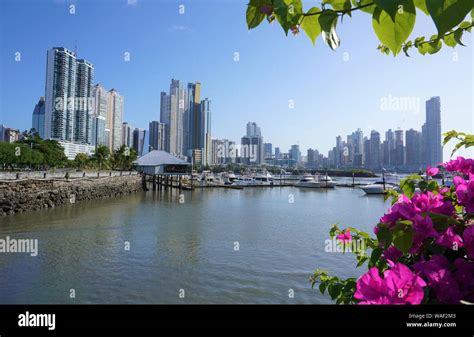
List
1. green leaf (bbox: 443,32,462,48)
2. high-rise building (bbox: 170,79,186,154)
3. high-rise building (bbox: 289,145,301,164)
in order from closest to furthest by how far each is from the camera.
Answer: green leaf (bbox: 443,32,462,48), high-rise building (bbox: 170,79,186,154), high-rise building (bbox: 289,145,301,164)

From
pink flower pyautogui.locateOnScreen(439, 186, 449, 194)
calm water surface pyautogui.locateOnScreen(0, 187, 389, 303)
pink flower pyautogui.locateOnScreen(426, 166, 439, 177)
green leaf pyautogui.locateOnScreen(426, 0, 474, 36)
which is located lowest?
calm water surface pyautogui.locateOnScreen(0, 187, 389, 303)

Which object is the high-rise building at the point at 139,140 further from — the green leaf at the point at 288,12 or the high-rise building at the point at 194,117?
the green leaf at the point at 288,12

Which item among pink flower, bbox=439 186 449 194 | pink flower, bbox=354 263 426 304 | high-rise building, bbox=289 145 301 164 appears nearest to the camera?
pink flower, bbox=354 263 426 304

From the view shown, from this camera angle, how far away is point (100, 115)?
10119 centimetres

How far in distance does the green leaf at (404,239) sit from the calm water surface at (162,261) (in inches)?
307

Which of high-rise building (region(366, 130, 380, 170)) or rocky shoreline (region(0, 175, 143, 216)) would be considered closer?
rocky shoreline (region(0, 175, 143, 216))

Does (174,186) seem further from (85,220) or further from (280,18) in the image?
(280,18)

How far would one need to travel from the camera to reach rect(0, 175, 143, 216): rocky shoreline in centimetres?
2005

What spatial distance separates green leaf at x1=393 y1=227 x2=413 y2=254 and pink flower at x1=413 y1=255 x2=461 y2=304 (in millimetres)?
113

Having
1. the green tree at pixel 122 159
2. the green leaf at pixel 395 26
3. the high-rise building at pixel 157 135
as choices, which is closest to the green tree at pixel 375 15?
the green leaf at pixel 395 26

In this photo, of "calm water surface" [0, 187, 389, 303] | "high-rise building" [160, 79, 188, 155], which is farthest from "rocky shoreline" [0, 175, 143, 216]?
"high-rise building" [160, 79, 188, 155]

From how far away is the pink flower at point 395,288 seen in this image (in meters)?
0.71

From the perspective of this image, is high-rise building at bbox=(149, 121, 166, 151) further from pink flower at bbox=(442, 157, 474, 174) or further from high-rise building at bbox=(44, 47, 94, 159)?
pink flower at bbox=(442, 157, 474, 174)
